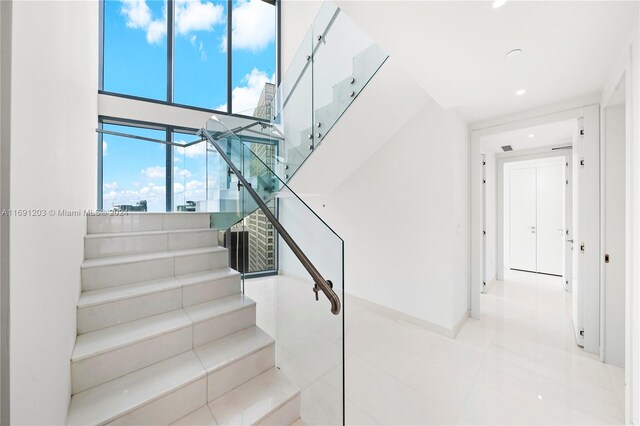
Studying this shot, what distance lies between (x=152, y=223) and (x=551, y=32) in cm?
364

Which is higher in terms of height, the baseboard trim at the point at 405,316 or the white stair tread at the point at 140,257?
the white stair tread at the point at 140,257

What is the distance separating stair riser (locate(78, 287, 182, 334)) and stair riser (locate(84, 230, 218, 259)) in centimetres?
62

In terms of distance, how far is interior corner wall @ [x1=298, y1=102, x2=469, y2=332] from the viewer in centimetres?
298

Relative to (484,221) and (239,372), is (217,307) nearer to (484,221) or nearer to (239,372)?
(239,372)

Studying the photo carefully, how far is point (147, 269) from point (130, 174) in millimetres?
2704

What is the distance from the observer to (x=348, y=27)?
2.76 meters

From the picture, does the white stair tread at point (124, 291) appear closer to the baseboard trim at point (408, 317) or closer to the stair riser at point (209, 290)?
the stair riser at point (209, 290)

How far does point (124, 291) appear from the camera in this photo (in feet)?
5.82

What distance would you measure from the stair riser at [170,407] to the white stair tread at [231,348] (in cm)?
12

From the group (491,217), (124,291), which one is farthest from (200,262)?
(491,217)

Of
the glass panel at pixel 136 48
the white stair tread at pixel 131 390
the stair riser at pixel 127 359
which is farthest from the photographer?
the glass panel at pixel 136 48

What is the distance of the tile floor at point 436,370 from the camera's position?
1761 mm

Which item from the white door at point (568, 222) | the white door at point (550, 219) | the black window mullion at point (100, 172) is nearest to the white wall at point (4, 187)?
the black window mullion at point (100, 172)

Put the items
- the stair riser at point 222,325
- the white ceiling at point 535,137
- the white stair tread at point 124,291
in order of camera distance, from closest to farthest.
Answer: the white stair tread at point 124,291 < the stair riser at point 222,325 < the white ceiling at point 535,137
